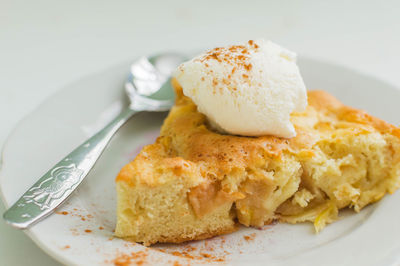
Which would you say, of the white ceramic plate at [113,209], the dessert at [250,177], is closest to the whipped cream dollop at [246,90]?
the dessert at [250,177]

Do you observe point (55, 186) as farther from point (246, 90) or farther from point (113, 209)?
point (246, 90)

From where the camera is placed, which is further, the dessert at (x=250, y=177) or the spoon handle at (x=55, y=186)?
the dessert at (x=250, y=177)

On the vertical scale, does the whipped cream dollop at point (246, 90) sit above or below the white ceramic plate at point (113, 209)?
above

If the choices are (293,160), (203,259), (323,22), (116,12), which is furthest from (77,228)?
(323,22)

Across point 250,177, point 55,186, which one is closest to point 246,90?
point 250,177

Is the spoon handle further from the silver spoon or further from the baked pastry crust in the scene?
the baked pastry crust

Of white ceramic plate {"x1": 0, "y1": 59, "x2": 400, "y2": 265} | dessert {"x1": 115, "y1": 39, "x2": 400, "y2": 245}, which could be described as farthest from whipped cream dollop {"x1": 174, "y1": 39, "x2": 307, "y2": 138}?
white ceramic plate {"x1": 0, "y1": 59, "x2": 400, "y2": 265}

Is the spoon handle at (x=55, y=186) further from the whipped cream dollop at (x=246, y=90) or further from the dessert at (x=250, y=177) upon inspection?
the whipped cream dollop at (x=246, y=90)

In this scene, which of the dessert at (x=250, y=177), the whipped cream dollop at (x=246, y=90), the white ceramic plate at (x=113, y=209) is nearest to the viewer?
the white ceramic plate at (x=113, y=209)

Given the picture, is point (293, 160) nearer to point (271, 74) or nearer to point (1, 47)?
point (271, 74)
